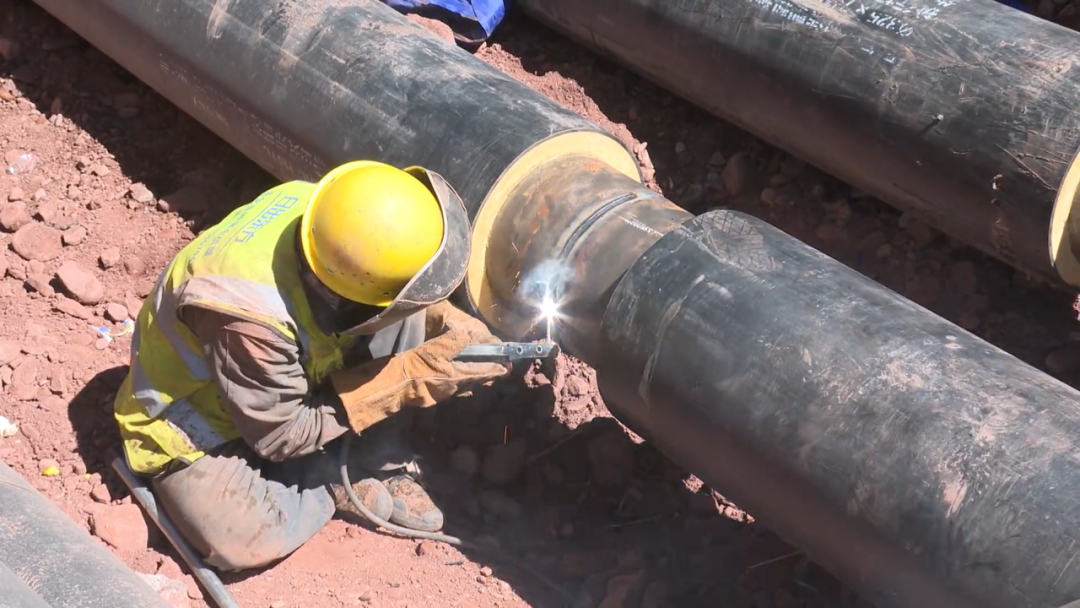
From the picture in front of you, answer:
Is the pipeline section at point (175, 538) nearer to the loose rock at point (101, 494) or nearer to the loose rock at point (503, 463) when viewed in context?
the loose rock at point (101, 494)

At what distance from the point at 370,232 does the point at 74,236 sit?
2.37m

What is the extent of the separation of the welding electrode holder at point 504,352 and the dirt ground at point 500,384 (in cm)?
55

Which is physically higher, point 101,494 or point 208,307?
point 208,307

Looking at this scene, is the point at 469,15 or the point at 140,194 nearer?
the point at 140,194

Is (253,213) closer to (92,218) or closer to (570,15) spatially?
(92,218)

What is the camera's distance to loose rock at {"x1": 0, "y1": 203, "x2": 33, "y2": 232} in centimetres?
455

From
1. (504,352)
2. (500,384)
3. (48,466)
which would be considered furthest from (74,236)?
(504,352)

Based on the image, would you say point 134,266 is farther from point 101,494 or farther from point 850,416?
point 850,416

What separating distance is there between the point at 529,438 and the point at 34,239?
7.74 ft

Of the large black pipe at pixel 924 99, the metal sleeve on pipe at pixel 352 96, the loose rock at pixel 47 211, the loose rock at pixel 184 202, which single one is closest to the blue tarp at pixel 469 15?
the large black pipe at pixel 924 99

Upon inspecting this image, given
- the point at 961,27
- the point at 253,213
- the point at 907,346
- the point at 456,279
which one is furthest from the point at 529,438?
the point at 961,27

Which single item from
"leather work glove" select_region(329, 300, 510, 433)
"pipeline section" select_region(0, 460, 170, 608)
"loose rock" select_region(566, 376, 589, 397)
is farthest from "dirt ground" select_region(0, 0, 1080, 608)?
"pipeline section" select_region(0, 460, 170, 608)

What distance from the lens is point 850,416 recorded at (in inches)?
101

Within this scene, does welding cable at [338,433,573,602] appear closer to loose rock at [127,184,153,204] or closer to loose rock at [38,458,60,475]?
loose rock at [38,458,60,475]
